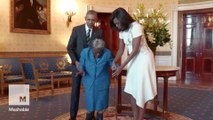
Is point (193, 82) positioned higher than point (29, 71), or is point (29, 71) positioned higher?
point (29, 71)

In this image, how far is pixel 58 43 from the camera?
328 inches

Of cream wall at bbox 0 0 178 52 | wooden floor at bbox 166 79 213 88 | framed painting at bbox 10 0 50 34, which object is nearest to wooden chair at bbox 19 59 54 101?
cream wall at bbox 0 0 178 52

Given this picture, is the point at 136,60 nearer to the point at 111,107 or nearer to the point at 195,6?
the point at 111,107

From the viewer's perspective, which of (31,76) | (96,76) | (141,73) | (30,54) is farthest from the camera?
(30,54)

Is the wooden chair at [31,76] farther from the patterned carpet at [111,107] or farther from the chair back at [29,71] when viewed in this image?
the patterned carpet at [111,107]

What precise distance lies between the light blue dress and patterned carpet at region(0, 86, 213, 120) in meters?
1.05

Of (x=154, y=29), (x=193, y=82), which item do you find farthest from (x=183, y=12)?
(x=154, y=29)

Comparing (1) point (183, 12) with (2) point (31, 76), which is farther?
(1) point (183, 12)

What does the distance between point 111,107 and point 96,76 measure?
2.01m

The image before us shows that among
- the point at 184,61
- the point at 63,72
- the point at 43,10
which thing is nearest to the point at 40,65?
the point at 63,72

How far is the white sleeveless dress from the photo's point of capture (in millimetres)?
3109

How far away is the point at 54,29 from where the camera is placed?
822cm

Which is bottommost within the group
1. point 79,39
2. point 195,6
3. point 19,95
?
point 19,95

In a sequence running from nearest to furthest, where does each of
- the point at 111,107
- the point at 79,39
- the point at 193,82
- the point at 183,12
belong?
the point at 79,39 < the point at 111,107 < the point at 193,82 < the point at 183,12
